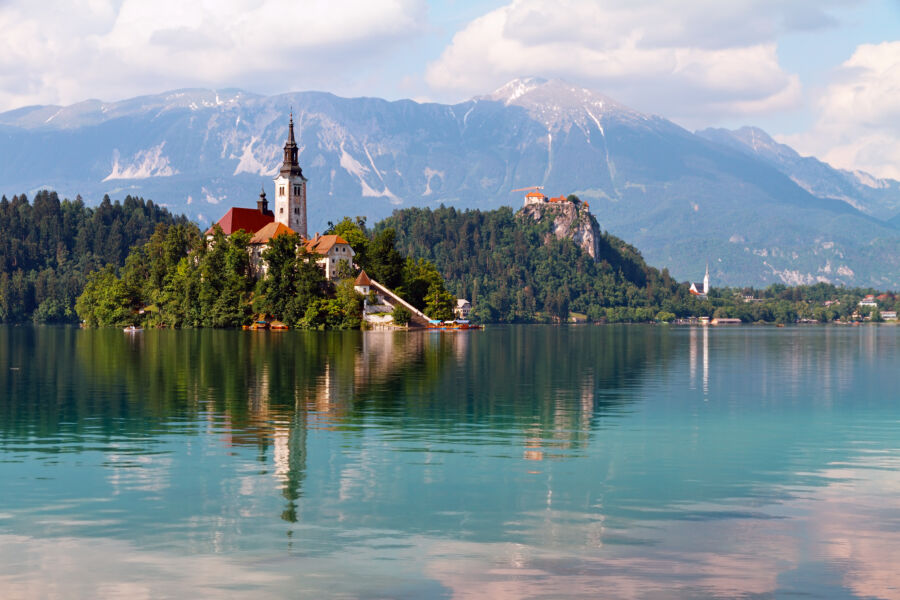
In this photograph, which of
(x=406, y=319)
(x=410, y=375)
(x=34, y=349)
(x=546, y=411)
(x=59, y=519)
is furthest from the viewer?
(x=406, y=319)

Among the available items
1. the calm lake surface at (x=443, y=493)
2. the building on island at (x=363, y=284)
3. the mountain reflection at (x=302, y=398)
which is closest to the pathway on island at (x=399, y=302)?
the building on island at (x=363, y=284)

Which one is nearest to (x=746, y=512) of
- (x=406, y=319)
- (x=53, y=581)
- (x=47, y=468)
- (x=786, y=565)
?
(x=786, y=565)

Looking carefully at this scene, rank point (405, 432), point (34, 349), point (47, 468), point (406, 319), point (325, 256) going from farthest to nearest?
point (325, 256), point (406, 319), point (34, 349), point (405, 432), point (47, 468)

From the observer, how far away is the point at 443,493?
26.8 metres

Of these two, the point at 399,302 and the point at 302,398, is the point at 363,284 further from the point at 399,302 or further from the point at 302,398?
the point at 302,398

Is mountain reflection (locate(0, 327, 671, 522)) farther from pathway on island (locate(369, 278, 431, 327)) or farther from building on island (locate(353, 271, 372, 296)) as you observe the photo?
pathway on island (locate(369, 278, 431, 327))

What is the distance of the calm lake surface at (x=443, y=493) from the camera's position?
19422mm

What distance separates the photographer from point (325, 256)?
19762 centimetres

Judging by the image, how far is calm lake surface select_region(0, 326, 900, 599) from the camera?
19.4 m

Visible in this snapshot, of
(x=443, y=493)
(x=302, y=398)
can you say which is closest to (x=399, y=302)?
(x=302, y=398)

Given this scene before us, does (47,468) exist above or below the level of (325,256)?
below

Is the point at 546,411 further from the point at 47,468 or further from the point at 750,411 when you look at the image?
the point at 47,468

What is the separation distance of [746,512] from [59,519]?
1600 cm

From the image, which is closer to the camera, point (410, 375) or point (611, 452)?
point (611, 452)
